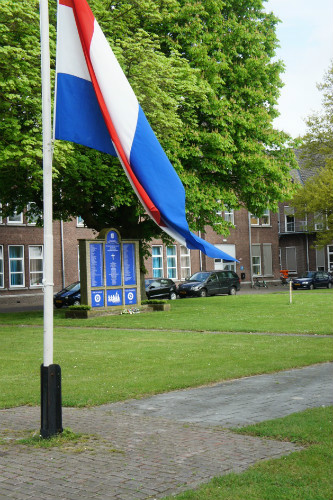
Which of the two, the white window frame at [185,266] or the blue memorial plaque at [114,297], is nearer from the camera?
the blue memorial plaque at [114,297]

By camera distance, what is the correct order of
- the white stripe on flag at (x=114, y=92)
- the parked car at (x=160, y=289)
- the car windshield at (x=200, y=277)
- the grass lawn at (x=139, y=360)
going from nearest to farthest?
the white stripe on flag at (x=114, y=92) < the grass lawn at (x=139, y=360) < the parked car at (x=160, y=289) < the car windshield at (x=200, y=277)

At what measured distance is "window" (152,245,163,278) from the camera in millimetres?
52938

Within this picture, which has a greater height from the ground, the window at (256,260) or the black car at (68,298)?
the window at (256,260)

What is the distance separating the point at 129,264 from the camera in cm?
2858

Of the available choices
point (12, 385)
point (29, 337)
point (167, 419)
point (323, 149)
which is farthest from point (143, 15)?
point (323, 149)

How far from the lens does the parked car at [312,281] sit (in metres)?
53.8

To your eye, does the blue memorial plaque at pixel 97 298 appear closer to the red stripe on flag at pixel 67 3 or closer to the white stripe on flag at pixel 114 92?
the white stripe on flag at pixel 114 92

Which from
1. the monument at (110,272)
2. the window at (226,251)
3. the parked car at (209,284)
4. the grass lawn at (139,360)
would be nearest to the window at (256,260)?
the window at (226,251)

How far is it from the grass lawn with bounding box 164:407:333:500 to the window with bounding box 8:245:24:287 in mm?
38958

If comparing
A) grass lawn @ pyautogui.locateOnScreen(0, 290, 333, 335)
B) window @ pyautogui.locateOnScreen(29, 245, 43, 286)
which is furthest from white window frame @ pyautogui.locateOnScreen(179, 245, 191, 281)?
grass lawn @ pyautogui.locateOnScreen(0, 290, 333, 335)

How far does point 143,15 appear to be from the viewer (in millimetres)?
25484

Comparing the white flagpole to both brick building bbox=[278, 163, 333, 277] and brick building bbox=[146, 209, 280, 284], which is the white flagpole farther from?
brick building bbox=[278, 163, 333, 277]

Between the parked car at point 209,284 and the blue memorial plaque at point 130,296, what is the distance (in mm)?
14920

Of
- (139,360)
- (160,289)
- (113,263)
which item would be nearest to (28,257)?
(160,289)
